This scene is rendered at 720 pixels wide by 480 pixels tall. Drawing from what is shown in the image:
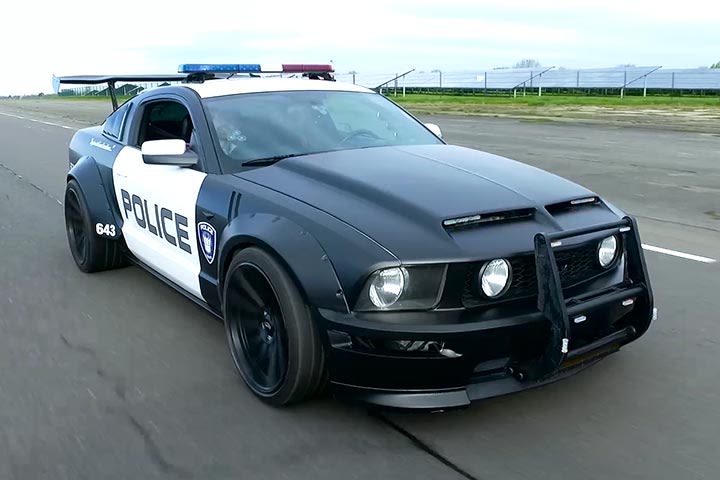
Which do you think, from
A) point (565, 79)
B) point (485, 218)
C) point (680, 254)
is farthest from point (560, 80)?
point (485, 218)

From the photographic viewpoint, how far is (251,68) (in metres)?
6.07

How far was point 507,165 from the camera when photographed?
4121 millimetres

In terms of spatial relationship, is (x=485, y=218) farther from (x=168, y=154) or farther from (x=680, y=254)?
(x=680, y=254)

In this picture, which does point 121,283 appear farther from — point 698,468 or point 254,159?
point 698,468

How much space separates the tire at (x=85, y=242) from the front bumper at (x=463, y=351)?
124 inches

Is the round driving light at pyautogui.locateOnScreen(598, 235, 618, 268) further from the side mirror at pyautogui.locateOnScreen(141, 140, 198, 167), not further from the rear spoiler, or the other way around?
the rear spoiler

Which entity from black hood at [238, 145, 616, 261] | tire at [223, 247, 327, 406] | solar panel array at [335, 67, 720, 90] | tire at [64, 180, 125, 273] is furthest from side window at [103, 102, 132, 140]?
solar panel array at [335, 67, 720, 90]

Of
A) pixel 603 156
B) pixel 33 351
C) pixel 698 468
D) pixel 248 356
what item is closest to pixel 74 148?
pixel 33 351

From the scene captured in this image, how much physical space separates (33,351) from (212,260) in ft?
4.21

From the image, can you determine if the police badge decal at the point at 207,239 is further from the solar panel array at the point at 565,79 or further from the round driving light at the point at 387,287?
the solar panel array at the point at 565,79

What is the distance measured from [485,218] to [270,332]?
113cm

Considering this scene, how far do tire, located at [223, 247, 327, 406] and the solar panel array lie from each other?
30.4 meters

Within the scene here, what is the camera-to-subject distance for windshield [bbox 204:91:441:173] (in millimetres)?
4168

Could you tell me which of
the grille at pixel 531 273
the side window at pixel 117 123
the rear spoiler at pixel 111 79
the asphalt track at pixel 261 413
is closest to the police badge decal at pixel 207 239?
the asphalt track at pixel 261 413
